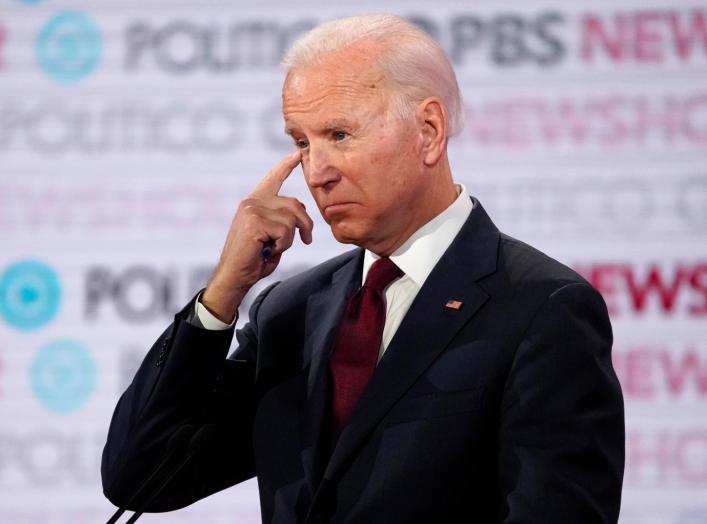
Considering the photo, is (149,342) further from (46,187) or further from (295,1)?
(295,1)

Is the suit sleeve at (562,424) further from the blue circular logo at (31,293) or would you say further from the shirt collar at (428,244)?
the blue circular logo at (31,293)

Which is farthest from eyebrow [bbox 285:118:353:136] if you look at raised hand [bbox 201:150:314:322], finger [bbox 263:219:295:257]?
finger [bbox 263:219:295:257]

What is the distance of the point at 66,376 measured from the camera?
3.37 m

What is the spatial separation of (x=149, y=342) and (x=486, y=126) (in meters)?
1.19

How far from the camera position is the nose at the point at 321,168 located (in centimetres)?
183

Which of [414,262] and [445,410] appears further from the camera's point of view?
[414,262]

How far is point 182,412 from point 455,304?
0.52 metres

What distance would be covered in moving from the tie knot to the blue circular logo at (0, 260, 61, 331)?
1.73 metres

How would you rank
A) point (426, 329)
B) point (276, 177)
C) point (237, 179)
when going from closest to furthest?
point (426, 329)
point (276, 177)
point (237, 179)

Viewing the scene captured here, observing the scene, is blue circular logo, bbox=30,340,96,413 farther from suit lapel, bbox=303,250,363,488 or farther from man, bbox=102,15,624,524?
suit lapel, bbox=303,250,363,488

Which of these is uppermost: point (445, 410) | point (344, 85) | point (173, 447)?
point (344, 85)

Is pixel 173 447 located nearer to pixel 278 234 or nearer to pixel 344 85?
pixel 278 234

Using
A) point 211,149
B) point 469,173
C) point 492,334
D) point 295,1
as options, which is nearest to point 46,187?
point 211,149

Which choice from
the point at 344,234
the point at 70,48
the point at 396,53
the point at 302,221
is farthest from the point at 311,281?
the point at 70,48
